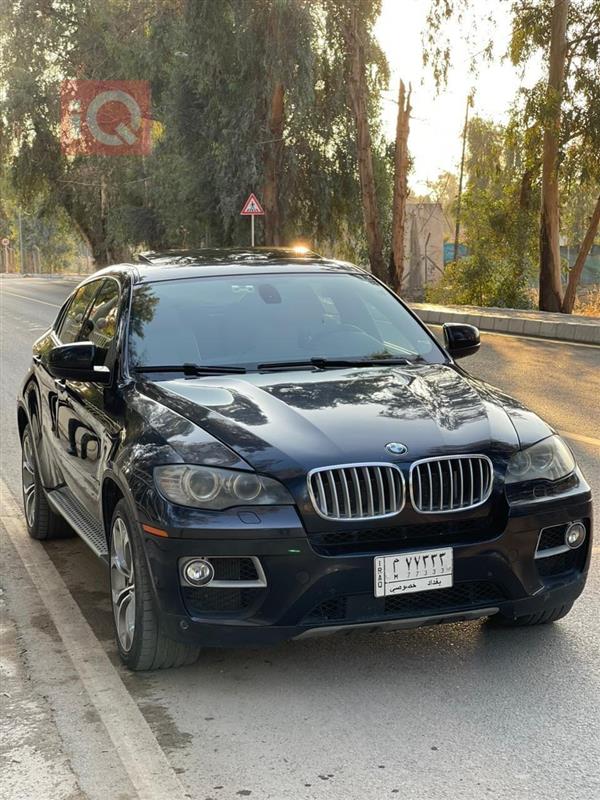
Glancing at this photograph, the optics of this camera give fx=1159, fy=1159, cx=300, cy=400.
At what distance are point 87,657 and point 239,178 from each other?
30483mm

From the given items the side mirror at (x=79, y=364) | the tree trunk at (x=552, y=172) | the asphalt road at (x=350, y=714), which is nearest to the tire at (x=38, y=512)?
the asphalt road at (x=350, y=714)

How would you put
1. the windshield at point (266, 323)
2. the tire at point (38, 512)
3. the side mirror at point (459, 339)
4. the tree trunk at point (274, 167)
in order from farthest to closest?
the tree trunk at point (274, 167)
the tire at point (38, 512)
the side mirror at point (459, 339)
the windshield at point (266, 323)

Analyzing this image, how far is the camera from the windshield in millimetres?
5180

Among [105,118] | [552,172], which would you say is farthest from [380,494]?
[105,118]

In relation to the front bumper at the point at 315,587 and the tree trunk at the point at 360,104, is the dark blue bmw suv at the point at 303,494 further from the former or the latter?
the tree trunk at the point at 360,104

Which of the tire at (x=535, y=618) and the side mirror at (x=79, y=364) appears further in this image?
the side mirror at (x=79, y=364)

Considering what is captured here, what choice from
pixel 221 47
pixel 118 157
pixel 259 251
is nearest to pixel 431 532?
pixel 259 251

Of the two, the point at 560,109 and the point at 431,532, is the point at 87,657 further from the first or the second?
the point at 560,109

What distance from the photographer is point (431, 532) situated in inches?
160

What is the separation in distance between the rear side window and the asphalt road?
1.58 meters

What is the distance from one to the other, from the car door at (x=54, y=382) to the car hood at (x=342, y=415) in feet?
4.13

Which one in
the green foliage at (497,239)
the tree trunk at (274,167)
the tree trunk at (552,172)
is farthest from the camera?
the tree trunk at (274,167)

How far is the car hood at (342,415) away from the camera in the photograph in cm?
407

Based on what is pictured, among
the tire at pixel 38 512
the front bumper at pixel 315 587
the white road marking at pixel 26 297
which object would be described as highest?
the front bumper at pixel 315 587
